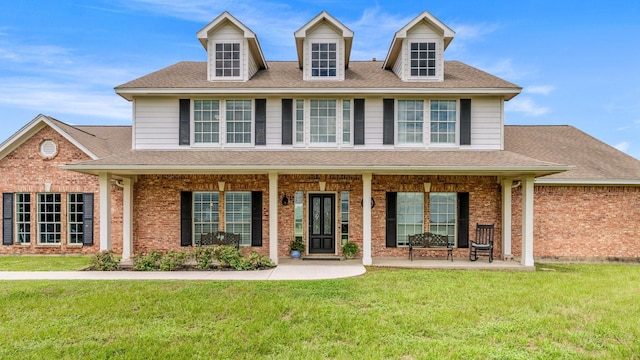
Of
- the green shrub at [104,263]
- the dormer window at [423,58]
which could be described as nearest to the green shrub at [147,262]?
the green shrub at [104,263]

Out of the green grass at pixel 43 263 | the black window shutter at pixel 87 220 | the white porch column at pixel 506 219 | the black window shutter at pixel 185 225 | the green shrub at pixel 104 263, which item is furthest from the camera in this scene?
the black window shutter at pixel 87 220

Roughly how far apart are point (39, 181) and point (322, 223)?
33.3 ft

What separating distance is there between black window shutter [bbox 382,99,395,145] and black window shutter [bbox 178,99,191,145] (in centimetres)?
653

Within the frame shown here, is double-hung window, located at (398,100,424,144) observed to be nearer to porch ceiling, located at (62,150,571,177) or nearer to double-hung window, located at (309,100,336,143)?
porch ceiling, located at (62,150,571,177)

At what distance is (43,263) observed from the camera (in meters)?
10.5

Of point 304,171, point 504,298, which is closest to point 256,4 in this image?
point 304,171

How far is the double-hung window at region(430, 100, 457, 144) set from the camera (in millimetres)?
11602

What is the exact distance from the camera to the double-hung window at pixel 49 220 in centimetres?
1223

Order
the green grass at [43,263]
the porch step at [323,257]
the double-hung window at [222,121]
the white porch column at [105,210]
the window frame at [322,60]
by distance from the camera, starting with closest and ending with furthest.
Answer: the green grass at [43,263] < the white porch column at [105,210] < the porch step at [323,257] < the double-hung window at [222,121] < the window frame at [322,60]

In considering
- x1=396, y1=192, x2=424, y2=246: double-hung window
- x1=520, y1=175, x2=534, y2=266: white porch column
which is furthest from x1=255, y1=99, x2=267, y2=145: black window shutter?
x1=520, y1=175, x2=534, y2=266: white porch column

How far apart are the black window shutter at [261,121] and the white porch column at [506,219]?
797 cm

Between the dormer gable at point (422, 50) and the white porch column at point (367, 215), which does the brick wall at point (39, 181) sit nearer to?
the white porch column at point (367, 215)

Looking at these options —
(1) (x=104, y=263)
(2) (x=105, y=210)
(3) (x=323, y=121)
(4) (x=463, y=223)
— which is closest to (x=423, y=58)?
(3) (x=323, y=121)

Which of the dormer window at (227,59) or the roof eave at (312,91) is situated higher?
the dormer window at (227,59)
